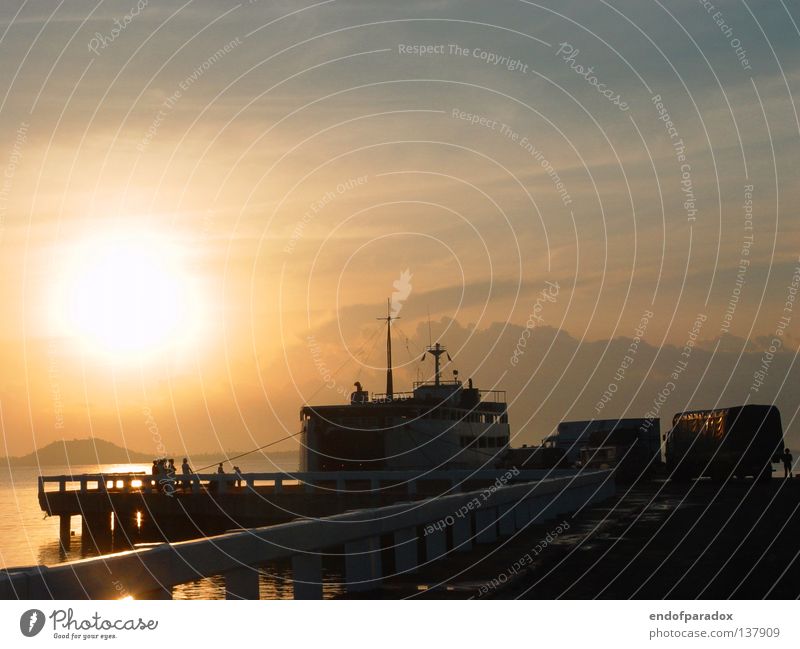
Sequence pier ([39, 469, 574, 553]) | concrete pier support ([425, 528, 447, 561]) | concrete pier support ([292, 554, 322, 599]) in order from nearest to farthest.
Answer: concrete pier support ([292, 554, 322, 599]) → concrete pier support ([425, 528, 447, 561]) → pier ([39, 469, 574, 553])

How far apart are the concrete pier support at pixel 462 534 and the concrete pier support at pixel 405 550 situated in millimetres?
1473

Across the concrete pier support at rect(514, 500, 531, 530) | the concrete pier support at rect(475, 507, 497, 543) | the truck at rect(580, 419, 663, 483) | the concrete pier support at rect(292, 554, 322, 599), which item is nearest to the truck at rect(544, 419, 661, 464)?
the truck at rect(580, 419, 663, 483)

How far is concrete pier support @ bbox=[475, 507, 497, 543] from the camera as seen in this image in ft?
48.3

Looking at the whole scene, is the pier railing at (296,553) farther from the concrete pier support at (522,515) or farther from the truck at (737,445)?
the truck at (737,445)

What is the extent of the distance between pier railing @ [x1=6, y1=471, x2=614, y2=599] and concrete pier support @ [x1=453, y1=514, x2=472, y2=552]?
0.01 m

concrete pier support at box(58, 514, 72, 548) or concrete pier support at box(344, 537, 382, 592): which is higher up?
concrete pier support at box(344, 537, 382, 592)

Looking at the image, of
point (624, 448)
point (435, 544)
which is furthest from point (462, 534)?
point (624, 448)

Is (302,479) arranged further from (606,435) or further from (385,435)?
(606,435)

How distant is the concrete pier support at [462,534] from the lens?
1339 centimetres

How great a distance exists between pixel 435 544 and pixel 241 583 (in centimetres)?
467

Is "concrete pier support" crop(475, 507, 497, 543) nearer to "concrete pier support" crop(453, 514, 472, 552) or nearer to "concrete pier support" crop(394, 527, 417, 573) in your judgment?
"concrete pier support" crop(453, 514, 472, 552)

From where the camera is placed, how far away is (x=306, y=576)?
9047 millimetres

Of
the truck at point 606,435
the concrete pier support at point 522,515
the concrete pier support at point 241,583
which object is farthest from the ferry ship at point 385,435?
the concrete pier support at point 241,583
